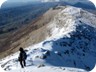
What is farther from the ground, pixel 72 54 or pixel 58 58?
pixel 58 58

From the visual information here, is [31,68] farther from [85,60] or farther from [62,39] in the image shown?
[62,39]

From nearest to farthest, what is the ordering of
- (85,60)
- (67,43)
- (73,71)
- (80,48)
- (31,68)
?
(73,71) → (31,68) → (85,60) → (80,48) → (67,43)

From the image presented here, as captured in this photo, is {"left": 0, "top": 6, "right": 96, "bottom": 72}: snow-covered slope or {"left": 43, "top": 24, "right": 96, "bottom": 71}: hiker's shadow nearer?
{"left": 0, "top": 6, "right": 96, "bottom": 72}: snow-covered slope

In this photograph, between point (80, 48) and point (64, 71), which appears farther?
point (80, 48)

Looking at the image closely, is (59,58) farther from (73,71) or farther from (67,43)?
(67,43)

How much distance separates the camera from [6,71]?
18.2 meters

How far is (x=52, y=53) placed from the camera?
21812 mm

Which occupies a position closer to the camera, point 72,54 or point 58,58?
point 58,58

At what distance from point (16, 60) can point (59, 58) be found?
316 centimetres

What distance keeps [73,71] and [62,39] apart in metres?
9.08

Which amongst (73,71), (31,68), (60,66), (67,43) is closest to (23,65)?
(31,68)

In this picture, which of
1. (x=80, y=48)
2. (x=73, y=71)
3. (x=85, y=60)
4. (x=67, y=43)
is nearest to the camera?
(x=73, y=71)

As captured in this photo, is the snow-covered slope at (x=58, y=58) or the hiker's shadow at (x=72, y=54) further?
the hiker's shadow at (x=72, y=54)

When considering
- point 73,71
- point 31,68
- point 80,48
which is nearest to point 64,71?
point 73,71
